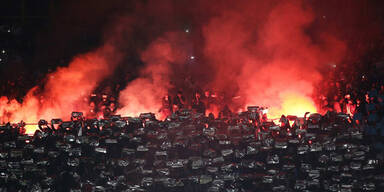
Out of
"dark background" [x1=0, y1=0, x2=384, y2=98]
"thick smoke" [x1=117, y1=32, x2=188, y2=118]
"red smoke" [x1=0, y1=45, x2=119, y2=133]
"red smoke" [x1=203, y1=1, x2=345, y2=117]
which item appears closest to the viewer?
"red smoke" [x1=203, y1=1, x2=345, y2=117]

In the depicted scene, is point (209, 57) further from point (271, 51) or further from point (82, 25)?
point (82, 25)

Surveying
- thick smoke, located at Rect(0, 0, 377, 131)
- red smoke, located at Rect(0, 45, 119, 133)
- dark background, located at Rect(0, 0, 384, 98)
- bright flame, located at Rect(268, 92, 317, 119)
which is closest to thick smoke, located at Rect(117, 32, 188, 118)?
thick smoke, located at Rect(0, 0, 377, 131)

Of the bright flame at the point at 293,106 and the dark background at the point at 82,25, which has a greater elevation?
the dark background at the point at 82,25

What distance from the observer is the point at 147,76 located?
8.71m

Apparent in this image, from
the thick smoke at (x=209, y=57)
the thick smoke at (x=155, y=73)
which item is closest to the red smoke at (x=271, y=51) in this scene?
the thick smoke at (x=209, y=57)

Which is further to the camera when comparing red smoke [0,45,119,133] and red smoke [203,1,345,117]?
red smoke [0,45,119,133]

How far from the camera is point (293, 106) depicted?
25.6 ft

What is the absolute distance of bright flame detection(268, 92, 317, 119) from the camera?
7.75 metres

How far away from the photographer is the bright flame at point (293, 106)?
25.4ft

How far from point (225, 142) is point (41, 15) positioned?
574 cm

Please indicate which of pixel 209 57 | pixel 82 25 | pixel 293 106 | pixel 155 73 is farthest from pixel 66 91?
pixel 293 106

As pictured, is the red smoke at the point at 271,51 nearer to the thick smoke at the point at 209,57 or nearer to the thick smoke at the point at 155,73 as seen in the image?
the thick smoke at the point at 209,57

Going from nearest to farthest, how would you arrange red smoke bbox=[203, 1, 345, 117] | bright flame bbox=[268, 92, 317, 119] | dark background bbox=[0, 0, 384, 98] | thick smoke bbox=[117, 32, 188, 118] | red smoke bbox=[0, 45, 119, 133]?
bright flame bbox=[268, 92, 317, 119] < red smoke bbox=[203, 1, 345, 117] < thick smoke bbox=[117, 32, 188, 118] < red smoke bbox=[0, 45, 119, 133] < dark background bbox=[0, 0, 384, 98]

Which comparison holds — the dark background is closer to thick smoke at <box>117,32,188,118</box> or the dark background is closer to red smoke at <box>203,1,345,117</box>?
thick smoke at <box>117,32,188,118</box>
